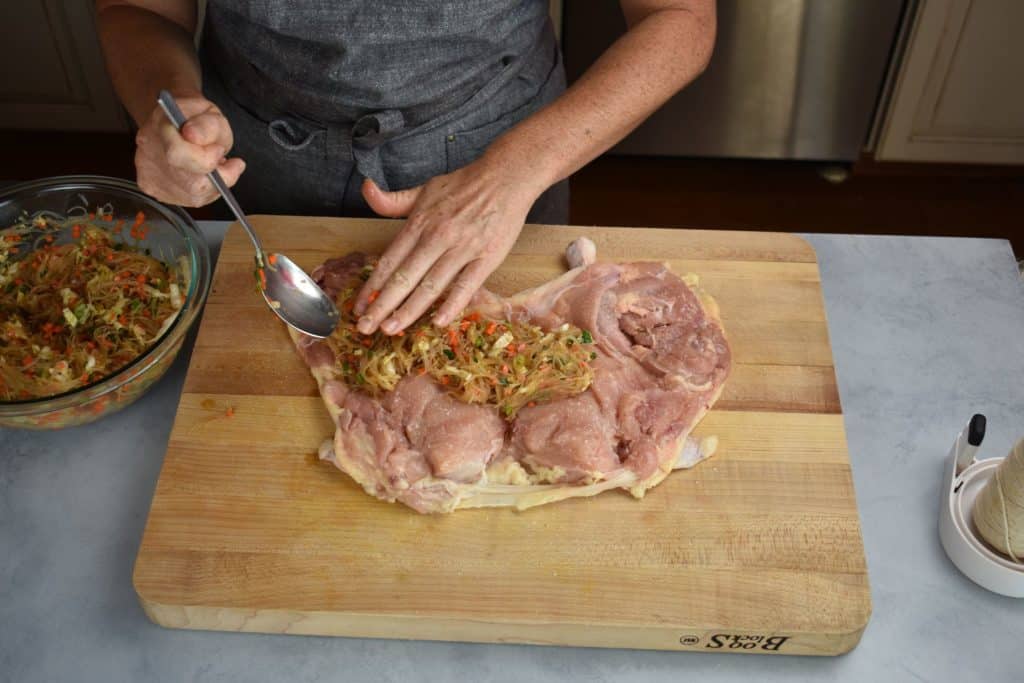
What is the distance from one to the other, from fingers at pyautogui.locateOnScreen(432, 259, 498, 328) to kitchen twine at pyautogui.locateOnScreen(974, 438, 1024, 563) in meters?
0.98

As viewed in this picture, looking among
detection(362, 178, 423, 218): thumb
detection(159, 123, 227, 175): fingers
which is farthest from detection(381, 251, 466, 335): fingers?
detection(159, 123, 227, 175): fingers

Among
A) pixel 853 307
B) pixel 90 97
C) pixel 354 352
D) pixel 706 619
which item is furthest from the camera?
pixel 90 97

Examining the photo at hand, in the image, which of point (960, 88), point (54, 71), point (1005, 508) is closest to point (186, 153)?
point (1005, 508)

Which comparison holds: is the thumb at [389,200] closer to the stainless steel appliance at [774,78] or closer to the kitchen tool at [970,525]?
the kitchen tool at [970,525]

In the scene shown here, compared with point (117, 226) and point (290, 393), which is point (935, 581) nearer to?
point (290, 393)

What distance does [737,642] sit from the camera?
5.05 feet

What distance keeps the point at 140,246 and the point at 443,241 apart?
27.6 inches

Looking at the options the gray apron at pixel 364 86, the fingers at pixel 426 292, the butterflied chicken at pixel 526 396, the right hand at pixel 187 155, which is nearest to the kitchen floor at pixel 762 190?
the gray apron at pixel 364 86

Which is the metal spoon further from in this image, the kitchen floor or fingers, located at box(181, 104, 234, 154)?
the kitchen floor

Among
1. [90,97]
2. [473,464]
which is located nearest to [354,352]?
[473,464]

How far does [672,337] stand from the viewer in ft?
6.06

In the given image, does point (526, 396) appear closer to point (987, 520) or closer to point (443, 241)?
point (443, 241)

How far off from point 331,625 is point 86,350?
0.71m

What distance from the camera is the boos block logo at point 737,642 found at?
152 centimetres
